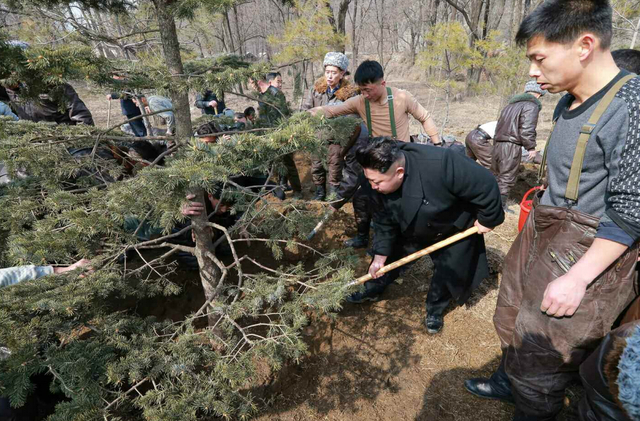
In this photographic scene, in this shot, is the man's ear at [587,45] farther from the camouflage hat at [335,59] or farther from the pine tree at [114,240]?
the camouflage hat at [335,59]

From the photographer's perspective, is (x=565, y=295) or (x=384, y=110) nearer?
(x=565, y=295)

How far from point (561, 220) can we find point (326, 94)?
341 centimetres

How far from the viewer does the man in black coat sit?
2.14 metres

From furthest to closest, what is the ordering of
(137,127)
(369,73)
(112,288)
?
(137,127)
(369,73)
(112,288)

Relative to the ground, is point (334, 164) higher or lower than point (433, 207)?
lower

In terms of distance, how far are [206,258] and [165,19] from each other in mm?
1675

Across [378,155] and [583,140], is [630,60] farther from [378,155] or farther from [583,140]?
[378,155]

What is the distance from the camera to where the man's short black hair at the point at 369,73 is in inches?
116

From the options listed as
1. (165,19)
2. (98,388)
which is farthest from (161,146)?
(98,388)

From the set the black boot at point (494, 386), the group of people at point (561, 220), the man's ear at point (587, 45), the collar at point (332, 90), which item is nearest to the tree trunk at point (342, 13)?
the collar at point (332, 90)

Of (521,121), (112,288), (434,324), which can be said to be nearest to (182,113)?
(112,288)

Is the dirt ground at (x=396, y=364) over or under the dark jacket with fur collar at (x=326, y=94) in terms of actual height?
under

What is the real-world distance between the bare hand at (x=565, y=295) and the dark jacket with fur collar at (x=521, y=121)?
330 centimetres

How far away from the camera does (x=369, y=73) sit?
2.95 meters
